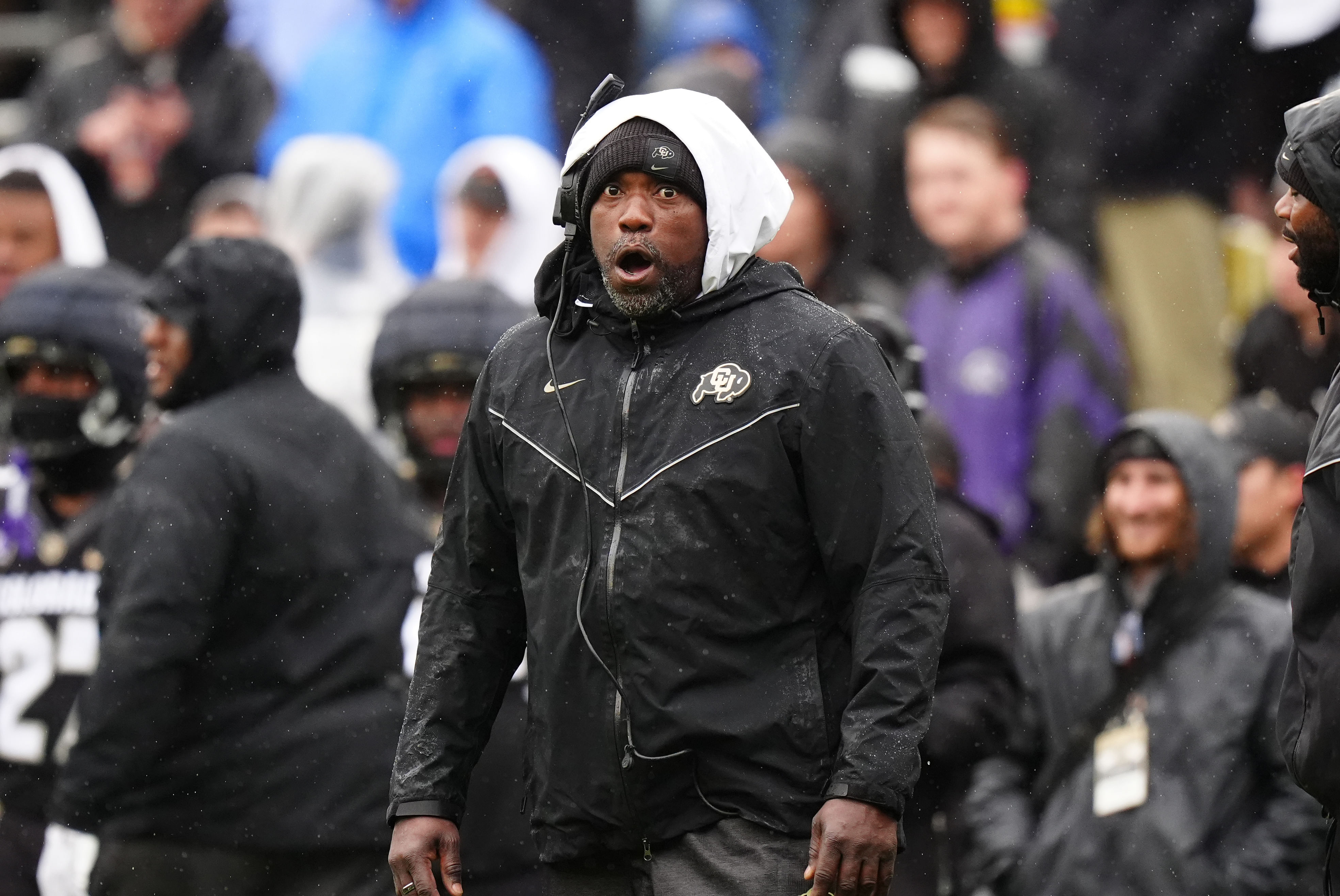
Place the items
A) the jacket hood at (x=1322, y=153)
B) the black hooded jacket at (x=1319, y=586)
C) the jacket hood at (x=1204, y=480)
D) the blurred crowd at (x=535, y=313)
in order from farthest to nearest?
the jacket hood at (x=1204, y=480)
the blurred crowd at (x=535, y=313)
the jacket hood at (x=1322, y=153)
the black hooded jacket at (x=1319, y=586)

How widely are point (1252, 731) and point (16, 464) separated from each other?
4410 mm

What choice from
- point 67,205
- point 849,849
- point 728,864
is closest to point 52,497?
point 67,205

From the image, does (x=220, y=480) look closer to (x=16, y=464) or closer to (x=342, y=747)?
(x=342, y=747)

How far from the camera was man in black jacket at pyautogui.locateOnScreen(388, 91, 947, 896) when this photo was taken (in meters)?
4.33

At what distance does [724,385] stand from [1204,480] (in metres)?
2.79

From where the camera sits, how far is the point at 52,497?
26.0ft

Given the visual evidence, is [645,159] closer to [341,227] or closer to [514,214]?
[514,214]

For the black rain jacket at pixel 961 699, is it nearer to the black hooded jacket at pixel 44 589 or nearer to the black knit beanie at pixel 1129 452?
the black knit beanie at pixel 1129 452

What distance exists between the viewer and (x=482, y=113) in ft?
33.7

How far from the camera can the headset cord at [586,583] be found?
14.3ft

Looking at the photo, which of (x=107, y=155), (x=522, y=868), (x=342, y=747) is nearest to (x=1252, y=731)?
(x=522, y=868)

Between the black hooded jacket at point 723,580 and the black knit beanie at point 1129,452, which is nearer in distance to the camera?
the black hooded jacket at point 723,580

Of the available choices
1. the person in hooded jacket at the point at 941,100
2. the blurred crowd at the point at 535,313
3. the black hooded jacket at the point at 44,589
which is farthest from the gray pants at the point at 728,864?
the person in hooded jacket at the point at 941,100

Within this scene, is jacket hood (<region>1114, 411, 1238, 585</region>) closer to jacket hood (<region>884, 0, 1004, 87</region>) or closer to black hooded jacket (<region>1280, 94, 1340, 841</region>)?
black hooded jacket (<region>1280, 94, 1340, 841</region>)
